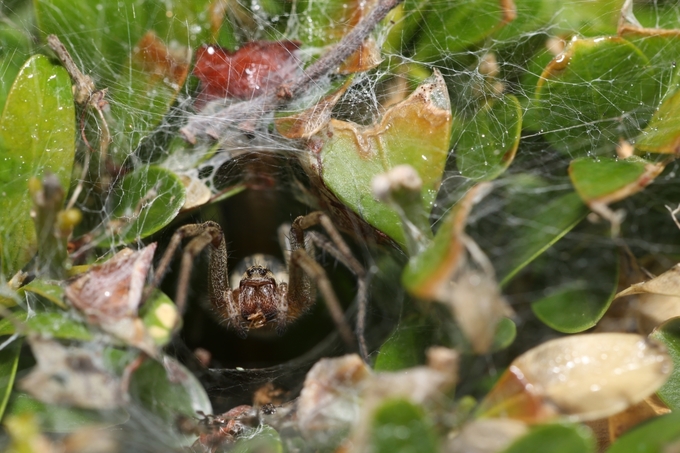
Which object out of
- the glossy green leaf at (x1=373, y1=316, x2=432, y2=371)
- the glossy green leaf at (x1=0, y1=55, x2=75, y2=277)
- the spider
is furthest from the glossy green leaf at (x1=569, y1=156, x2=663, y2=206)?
the glossy green leaf at (x1=0, y1=55, x2=75, y2=277)

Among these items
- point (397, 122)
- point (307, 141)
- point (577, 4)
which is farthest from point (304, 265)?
point (577, 4)

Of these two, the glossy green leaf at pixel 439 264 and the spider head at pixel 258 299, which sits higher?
the glossy green leaf at pixel 439 264

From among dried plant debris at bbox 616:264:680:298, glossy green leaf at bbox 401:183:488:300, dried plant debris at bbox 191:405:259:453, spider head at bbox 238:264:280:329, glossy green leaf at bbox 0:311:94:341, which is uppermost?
glossy green leaf at bbox 401:183:488:300

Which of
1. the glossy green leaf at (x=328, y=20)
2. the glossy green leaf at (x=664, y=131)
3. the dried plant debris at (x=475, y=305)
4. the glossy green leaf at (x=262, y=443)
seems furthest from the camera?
the glossy green leaf at (x=328, y=20)

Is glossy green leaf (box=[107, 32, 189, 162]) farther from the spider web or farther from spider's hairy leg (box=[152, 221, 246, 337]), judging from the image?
spider's hairy leg (box=[152, 221, 246, 337])

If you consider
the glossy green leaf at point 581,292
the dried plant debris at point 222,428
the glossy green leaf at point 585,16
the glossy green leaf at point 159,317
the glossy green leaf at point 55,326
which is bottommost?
the dried plant debris at point 222,428

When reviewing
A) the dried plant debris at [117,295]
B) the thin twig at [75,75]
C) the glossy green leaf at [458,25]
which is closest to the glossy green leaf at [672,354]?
the glossy green leaf at [458,25]

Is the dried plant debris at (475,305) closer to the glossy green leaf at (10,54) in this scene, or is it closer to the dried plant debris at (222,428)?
the dried plant debris at (222,428)
